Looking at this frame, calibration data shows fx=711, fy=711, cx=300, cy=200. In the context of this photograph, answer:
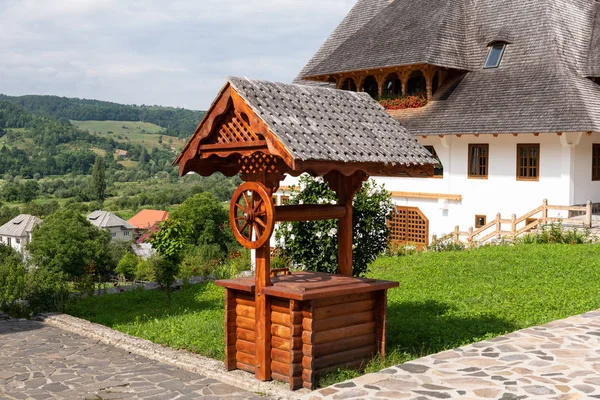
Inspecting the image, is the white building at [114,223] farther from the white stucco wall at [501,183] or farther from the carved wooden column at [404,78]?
the white stucco wall at [501,183]

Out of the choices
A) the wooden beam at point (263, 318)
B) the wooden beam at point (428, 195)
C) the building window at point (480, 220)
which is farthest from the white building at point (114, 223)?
the wooden beam at point (263, 318)

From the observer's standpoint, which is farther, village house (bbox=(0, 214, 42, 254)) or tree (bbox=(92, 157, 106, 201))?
tree (bbox=(92, 157, 106, 201))

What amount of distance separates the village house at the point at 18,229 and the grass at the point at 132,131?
59639 mm

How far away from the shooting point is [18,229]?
279 ft

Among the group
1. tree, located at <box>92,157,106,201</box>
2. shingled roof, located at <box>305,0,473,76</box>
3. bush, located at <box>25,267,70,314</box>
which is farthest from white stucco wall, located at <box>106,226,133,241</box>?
bush, located at <box>25,267,70,314</box>

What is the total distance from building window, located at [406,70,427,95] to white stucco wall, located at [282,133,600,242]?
7.10ft

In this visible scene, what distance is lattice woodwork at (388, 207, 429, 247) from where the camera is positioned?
2408cm

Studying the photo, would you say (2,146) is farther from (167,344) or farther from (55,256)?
(167,344)

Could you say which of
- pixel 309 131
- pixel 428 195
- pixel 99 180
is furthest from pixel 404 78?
pixel 99 180

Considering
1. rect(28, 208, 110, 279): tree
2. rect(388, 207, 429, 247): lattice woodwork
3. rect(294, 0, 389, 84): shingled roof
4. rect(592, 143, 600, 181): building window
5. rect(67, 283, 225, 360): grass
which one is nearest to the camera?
rect(67, 283, 225, 360): grass

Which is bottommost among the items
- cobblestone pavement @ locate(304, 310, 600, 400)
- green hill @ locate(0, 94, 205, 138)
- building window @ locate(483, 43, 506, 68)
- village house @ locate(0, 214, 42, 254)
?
village house @ locate(0, 214, 42, 254)

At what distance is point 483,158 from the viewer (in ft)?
75.4

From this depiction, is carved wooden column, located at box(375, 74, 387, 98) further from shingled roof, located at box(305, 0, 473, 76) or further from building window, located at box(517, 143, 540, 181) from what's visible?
building window, located at box(517, 143, 540, 181)

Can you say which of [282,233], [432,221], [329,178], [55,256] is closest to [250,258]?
[432,221]
